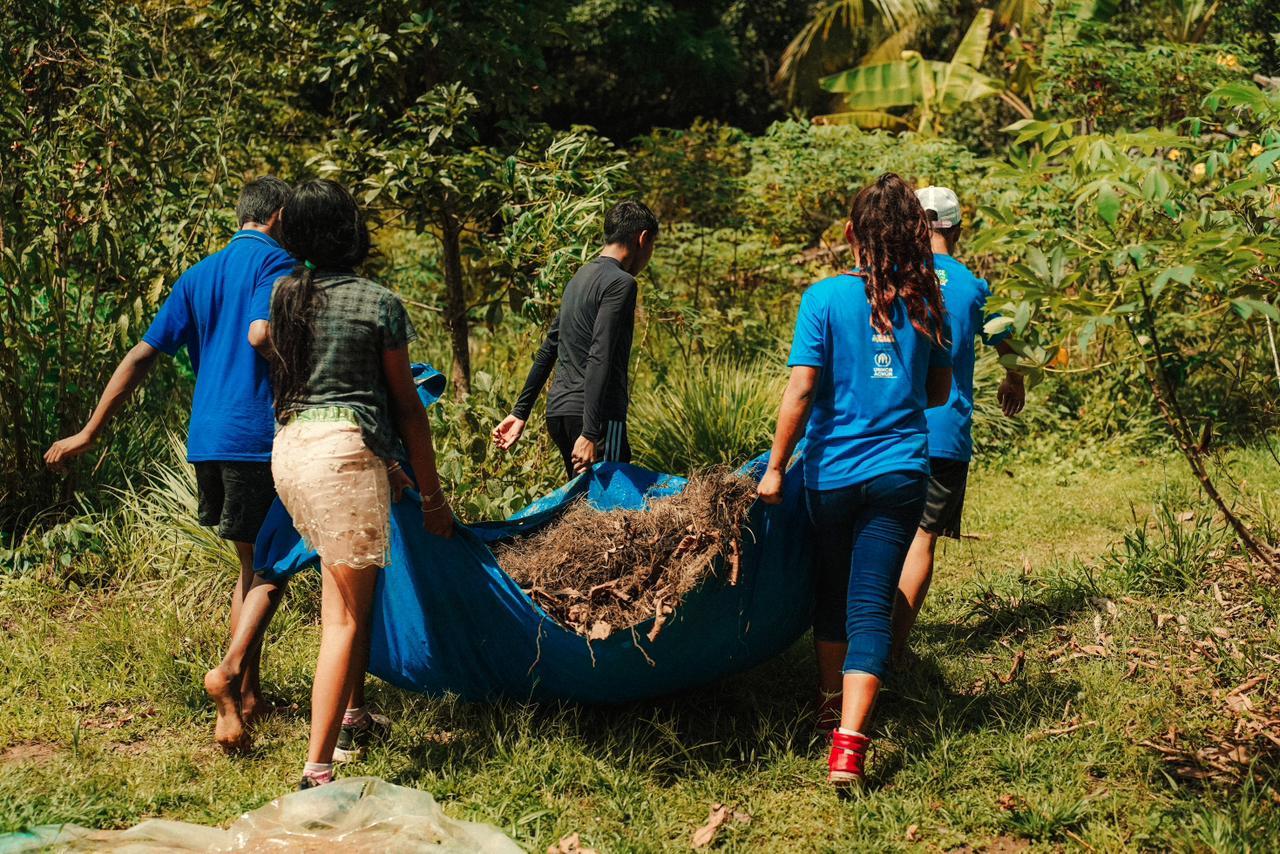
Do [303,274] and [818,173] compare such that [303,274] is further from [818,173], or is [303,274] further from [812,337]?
[818,173]

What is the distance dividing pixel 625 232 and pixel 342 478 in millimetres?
1736

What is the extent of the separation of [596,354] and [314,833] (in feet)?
6.39

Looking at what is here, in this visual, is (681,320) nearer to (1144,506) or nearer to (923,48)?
(1144,506)

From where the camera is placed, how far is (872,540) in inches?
135

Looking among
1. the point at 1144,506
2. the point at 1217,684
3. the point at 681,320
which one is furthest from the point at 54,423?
the point at 1144,506

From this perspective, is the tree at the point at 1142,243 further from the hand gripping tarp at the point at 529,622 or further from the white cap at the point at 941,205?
the hand gripping tarp at the point at 529,622

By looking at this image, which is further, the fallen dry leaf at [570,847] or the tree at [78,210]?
the tree at [78,210]

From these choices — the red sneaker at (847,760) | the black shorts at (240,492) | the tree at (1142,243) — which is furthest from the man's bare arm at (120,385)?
the tree at (1142,243)

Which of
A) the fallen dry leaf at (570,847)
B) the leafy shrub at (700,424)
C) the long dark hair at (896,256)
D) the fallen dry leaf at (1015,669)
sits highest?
the long dark hair at (896,256)

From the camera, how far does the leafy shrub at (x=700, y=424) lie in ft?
21.3

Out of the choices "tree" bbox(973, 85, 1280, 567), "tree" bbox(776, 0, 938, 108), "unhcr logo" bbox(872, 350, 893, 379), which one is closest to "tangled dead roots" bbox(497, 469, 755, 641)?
"unhcr logo" bbox(872, 350, 893, 379)

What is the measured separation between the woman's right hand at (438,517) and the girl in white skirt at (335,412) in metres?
0.17

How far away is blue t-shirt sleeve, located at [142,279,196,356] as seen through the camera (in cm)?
371

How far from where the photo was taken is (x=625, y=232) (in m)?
4.47
